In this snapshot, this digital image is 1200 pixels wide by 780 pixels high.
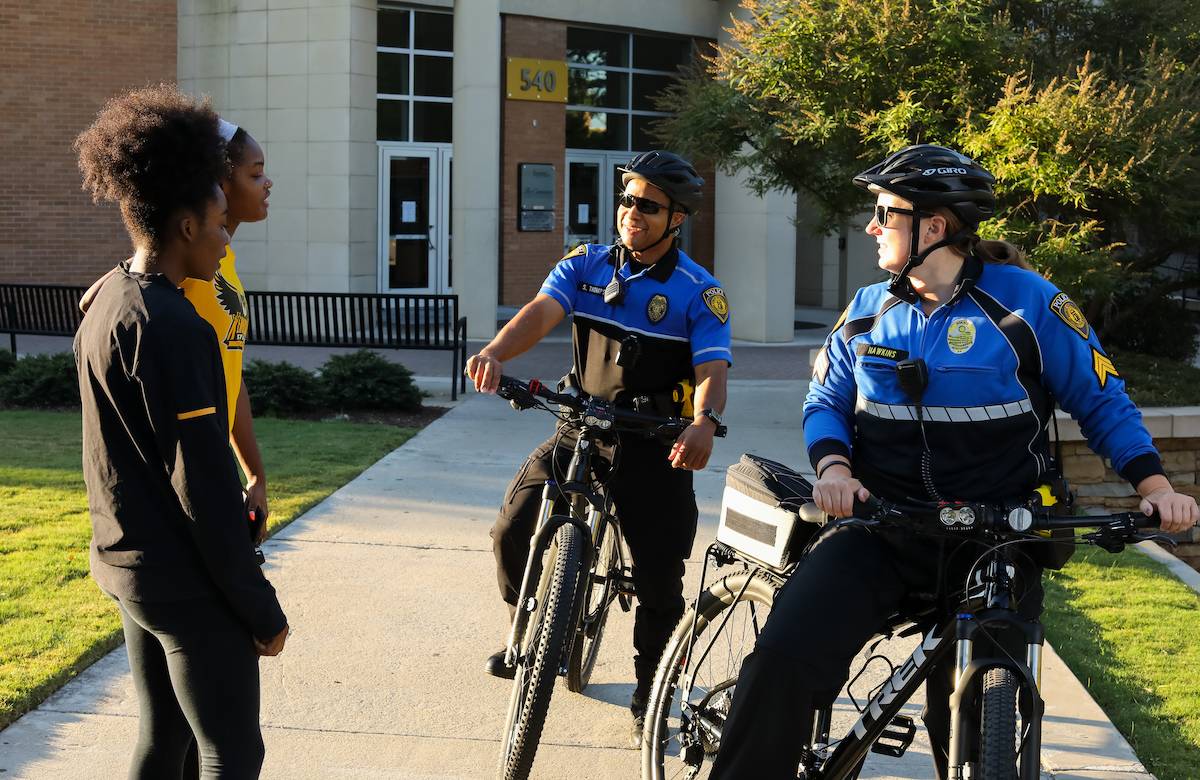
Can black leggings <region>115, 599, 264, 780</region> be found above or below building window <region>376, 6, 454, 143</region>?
below

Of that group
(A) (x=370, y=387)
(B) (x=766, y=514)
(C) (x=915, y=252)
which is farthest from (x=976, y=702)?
(A) (x=370, y=387)

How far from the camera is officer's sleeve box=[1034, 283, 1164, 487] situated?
317cm

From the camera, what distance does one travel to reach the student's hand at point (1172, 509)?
9.52 feet

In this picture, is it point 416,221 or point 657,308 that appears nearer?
point 657,308

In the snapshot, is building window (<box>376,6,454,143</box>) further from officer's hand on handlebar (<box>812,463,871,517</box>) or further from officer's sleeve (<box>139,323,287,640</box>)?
officer's sleeve (<box>139,323,287,640</box>)

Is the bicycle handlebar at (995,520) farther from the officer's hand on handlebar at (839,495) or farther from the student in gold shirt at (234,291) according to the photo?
the student in gold shirt at (234,291)

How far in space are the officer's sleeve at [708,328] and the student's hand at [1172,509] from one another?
1.61 meters

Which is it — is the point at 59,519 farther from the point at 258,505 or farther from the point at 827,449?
the point at 827,449

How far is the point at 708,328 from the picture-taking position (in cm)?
433

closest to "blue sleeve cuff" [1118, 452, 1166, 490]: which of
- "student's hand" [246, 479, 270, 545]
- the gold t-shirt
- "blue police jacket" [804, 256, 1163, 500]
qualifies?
"blue police jacket" [804, 256, 1163, 500]

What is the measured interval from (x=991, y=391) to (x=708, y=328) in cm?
131

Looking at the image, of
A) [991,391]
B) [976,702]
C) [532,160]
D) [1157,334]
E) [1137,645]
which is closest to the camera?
[976,702]

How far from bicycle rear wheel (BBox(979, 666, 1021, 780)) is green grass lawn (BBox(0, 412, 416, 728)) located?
3.16 metres

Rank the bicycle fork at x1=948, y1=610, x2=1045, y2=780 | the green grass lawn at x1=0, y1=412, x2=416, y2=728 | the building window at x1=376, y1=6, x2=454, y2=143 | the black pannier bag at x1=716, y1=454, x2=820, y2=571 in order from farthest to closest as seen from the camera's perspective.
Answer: the building window at x1=376, y1=6, x2=454, y2=143, the green grass lawn at x1=0, y1=412, x2=416, y2=728, the black pannier bag at x1=716, y1=454, x2=820, y2=571, the bicycle fork at x1=948, y1=610, x2=1045, y2=780
